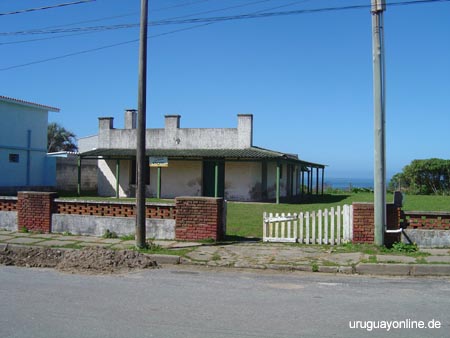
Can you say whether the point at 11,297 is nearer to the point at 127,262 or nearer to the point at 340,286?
the point at 127,262

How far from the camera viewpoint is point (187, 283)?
7.64 metres

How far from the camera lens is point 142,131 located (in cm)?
1069

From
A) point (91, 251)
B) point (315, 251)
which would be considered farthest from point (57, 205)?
point (315, 251)

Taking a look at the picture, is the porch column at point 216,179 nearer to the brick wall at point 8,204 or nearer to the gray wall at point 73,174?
the brick wall at point 8,204

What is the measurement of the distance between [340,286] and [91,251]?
490cm

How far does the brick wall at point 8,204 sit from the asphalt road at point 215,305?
5.67m

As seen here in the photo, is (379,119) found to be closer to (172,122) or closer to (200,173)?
(200,173)

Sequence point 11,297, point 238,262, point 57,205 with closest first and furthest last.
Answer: point 11,297 → point 238,262 → point 57,205

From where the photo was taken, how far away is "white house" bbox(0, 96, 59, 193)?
2833 centimetres

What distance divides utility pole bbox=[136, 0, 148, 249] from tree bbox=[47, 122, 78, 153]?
1943 inches

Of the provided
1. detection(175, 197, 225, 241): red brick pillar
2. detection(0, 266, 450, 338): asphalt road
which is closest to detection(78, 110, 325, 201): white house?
detection(175, 197, 225, 241): red brick pillar

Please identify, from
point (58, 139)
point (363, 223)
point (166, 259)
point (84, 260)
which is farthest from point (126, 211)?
point (58, 139)

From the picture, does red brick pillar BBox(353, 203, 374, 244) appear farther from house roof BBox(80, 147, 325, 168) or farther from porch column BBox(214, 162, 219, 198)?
porch column BBox(214, 162, 219, 198)

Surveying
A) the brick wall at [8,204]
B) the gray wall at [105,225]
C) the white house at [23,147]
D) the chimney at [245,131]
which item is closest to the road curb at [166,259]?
the gray wall at [105,225]
